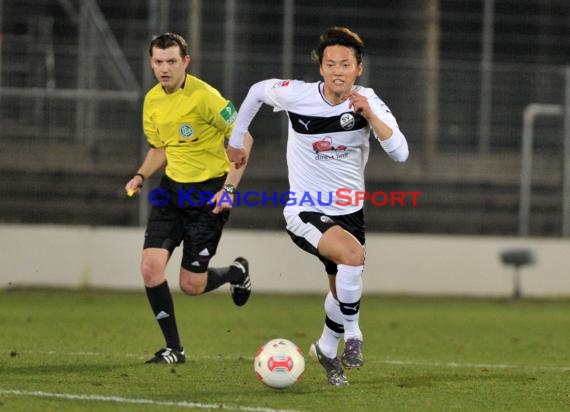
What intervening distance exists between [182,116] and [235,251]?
7374 millimetres

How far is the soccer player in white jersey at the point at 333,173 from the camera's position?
7773mm

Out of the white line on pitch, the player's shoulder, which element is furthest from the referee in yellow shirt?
the white line on pitch

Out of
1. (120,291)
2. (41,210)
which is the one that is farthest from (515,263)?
(41,210)

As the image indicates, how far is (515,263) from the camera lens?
53.8 ft

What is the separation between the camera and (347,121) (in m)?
7.90

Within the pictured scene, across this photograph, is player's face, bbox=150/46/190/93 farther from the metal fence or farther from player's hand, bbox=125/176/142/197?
the metal fence

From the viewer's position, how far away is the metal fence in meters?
16.4

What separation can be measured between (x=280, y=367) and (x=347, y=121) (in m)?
1.58

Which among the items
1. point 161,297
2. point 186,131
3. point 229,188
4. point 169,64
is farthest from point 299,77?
point 229,188

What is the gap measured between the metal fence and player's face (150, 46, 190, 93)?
7.40 m

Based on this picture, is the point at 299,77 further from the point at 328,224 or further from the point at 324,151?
the point at 328,224

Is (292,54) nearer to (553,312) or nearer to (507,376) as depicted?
(553,312)

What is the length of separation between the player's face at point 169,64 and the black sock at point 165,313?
141cm

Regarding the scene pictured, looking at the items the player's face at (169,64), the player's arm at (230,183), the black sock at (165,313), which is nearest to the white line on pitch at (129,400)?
the black sock at (165,313)
